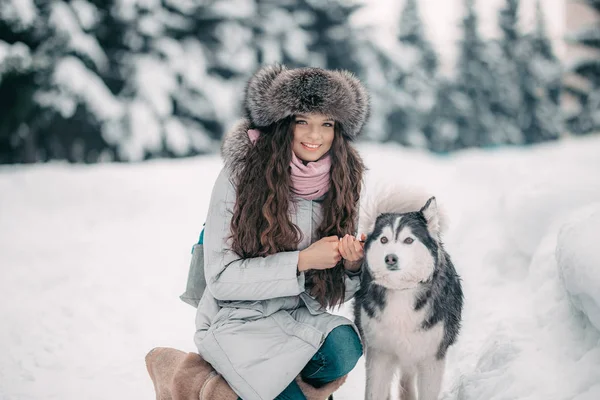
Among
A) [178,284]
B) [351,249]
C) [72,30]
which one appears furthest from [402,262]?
[72,30]

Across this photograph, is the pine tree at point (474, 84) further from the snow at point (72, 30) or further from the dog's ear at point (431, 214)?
the dog's ear at point (431, 214)

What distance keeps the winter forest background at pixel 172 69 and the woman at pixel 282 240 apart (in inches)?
199

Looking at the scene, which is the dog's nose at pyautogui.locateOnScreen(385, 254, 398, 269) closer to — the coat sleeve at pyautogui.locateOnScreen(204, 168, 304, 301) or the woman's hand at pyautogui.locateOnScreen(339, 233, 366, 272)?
the woman's hand at pyautogui.locateOnScreen(339, 233, 366, 272)

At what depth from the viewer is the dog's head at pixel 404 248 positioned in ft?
8.06

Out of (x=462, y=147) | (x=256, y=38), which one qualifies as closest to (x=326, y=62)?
(x=256, y=38)

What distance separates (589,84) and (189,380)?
25245 mm

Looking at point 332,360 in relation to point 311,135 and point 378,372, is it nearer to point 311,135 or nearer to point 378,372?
point 378,372

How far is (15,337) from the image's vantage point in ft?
15.0

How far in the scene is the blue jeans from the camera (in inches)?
99.6

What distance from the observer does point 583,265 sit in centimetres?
254

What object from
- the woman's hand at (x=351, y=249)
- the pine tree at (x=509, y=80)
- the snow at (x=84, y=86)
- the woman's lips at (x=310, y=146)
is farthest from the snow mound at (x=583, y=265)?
the pine tree at (x=509, y=80)

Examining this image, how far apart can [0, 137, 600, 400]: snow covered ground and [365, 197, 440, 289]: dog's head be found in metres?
0.58

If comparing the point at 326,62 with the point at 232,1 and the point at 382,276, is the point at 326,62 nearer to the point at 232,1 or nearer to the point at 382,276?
the point at 232,1

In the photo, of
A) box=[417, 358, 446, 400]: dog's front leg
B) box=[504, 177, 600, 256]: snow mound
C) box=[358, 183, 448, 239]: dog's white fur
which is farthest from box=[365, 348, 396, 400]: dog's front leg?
box=[504, 177, 600, 256]: snow mound
